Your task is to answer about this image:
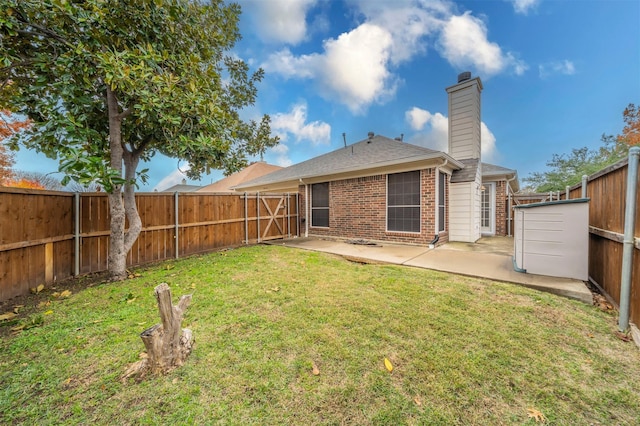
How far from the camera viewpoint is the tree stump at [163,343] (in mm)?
2043

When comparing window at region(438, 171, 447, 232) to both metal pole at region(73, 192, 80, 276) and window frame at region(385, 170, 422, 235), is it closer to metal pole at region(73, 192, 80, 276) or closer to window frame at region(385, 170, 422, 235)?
window frame at region(385, 170, 422, 235)

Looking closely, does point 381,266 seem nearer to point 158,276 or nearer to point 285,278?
point 285,278

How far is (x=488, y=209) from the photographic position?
10.5 metres

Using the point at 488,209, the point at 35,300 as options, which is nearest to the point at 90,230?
the point at 35,300

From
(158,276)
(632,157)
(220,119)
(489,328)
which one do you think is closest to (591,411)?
(489,328)

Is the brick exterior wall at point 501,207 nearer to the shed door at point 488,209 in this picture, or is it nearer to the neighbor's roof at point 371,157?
the shed door at point 488,209

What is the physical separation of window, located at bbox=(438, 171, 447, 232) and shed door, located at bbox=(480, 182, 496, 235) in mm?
3543

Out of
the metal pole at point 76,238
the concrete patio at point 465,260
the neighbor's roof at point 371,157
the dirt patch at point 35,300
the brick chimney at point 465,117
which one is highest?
the brick chimney at point 465,117

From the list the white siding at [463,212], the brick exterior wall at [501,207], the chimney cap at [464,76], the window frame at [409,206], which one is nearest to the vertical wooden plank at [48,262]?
the window frame at [409,206]

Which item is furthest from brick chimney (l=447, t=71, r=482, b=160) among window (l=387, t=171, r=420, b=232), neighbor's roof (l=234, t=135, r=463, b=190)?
window (l=387, t=171, r=420, b=232)

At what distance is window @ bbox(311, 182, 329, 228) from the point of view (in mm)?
10117

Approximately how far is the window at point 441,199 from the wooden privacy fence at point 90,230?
6.45m

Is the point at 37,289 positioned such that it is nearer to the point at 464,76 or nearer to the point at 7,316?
the point at 7,316

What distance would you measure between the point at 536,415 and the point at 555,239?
12.5ft
